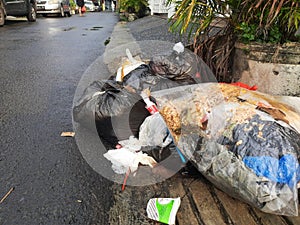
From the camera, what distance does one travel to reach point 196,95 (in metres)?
1.73

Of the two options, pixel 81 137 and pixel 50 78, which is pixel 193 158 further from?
pixel 50 78

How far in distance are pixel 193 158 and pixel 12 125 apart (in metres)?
1.79

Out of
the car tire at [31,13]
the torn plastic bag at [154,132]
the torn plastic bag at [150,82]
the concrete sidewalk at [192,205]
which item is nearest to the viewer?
the concrete sidewalk at [192,205]

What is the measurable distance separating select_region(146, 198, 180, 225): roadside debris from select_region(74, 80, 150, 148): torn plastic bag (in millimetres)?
656

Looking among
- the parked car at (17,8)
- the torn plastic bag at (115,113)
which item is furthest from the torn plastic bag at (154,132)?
the parked car at (17,8)

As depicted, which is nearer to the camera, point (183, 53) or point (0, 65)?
point (183, 53)

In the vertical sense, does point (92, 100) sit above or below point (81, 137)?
above

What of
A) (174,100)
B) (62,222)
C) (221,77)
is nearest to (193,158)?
(174,100)

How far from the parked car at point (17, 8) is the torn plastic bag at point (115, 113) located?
9.89 meters

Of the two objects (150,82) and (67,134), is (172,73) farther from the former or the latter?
(67,134)

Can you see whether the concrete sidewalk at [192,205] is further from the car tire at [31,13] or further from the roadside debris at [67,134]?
the car tire at [31,13]

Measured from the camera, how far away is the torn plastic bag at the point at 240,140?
1.29 metres

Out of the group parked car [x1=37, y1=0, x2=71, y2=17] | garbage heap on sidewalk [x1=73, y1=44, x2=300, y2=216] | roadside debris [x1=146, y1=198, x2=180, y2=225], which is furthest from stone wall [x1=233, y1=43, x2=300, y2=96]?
parked car [x1=37, y1=0, x2=71, y2=17]

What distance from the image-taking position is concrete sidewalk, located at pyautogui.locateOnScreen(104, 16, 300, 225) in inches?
56.2
